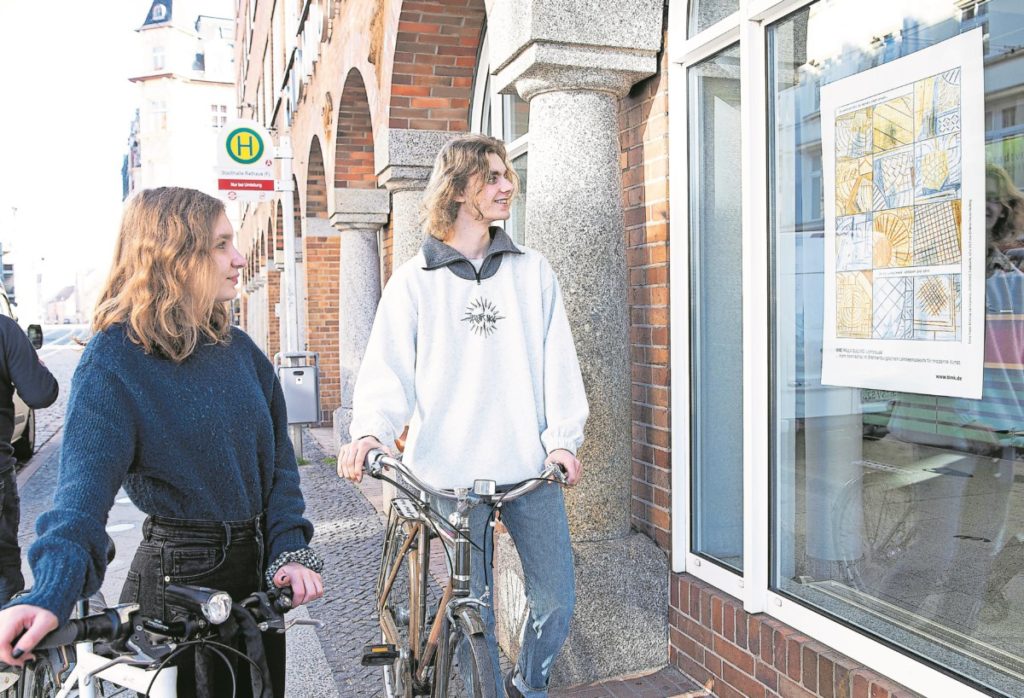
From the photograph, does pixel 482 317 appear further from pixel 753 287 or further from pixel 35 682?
pixel 35 682

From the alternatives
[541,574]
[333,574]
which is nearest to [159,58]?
[333,574]

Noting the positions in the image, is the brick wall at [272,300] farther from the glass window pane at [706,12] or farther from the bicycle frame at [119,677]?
the bicycle frame at [119,677]

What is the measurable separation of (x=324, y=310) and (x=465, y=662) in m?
11.6

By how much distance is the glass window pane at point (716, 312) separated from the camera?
12.6 feet

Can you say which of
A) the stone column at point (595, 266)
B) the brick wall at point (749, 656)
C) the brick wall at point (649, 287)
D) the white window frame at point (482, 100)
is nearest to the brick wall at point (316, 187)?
the white window frame at point (482, 100)

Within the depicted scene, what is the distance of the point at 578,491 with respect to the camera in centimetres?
403

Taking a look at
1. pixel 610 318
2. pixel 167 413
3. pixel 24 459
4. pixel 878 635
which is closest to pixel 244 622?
pixel 167 413

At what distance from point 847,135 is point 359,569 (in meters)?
3.95

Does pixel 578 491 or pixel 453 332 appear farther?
pixel 578 491

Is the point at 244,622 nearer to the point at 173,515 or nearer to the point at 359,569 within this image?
the point at 173,515

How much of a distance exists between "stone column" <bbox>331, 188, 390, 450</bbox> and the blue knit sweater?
24.9 ft

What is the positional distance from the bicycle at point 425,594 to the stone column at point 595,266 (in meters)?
0.87

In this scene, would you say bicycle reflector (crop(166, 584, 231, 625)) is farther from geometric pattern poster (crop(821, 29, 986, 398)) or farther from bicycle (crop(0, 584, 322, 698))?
geometric pattern poster (crop(821, 29, 986, 398))

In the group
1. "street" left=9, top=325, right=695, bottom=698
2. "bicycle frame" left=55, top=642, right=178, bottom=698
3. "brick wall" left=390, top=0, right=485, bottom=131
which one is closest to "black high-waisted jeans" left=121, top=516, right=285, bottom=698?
"bicycle frame" left=55, top=642, right=178, bottom=698
